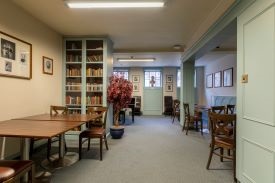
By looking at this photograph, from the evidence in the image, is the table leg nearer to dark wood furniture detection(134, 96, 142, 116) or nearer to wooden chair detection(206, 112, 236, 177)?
wooden chair detection(206, 112, 236, 177)

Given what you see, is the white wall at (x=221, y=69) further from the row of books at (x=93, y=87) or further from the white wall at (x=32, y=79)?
the white wall at (x=32, y=79)

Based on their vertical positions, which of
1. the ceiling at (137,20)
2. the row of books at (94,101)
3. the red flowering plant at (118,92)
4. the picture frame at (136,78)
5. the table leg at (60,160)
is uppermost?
the ceiling at (137,20)

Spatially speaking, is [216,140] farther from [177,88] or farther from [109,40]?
[177,88]

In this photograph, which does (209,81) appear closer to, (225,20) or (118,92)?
(118,92)

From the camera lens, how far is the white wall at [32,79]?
301cm

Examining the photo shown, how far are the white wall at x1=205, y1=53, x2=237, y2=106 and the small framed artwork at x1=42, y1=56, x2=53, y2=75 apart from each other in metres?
5.68

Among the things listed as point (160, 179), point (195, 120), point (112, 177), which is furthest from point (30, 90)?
point (195, 120)

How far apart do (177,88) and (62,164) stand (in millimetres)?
7966

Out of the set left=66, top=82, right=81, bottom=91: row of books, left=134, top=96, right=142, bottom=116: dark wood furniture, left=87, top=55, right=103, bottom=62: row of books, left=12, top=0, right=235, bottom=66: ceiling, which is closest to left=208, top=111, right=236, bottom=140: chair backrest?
left=12, top=0, right=235, bottom=66: ceiling

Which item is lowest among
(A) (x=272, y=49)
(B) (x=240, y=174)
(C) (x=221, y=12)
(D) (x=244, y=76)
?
(B) (x=240, y=174)

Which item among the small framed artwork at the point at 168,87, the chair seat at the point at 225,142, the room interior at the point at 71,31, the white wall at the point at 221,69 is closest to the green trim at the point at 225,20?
the room interior at the point at 71,31

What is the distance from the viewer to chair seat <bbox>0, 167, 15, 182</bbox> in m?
1.53

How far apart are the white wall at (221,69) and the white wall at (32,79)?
5587mm

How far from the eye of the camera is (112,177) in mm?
2668
